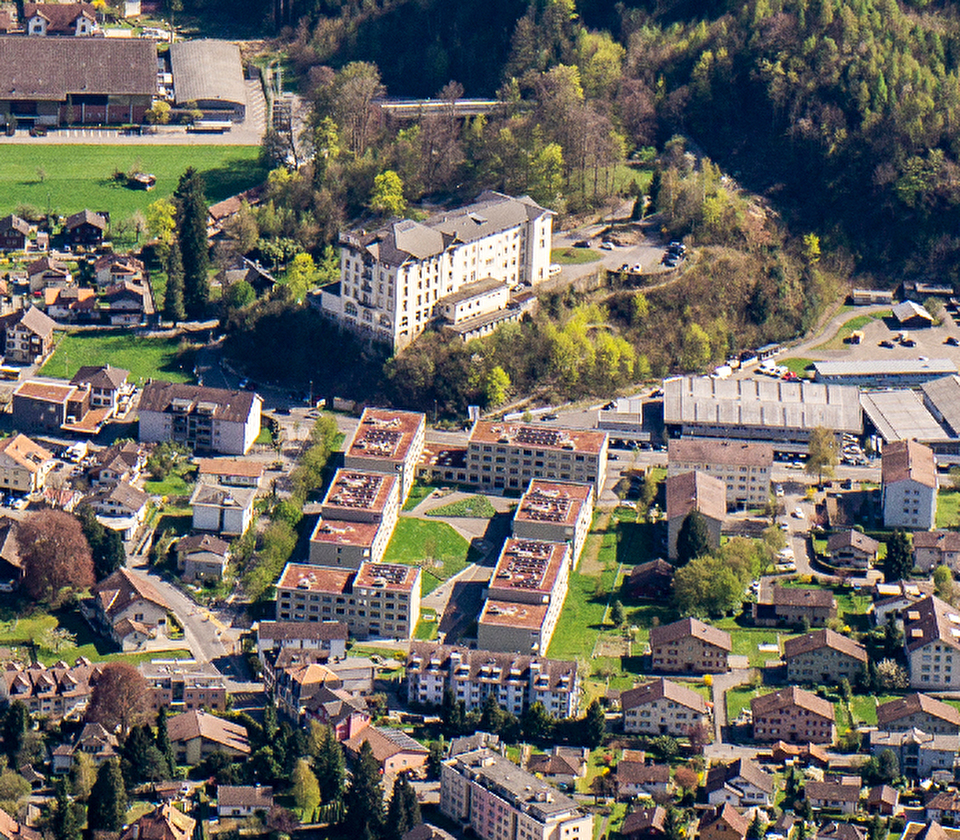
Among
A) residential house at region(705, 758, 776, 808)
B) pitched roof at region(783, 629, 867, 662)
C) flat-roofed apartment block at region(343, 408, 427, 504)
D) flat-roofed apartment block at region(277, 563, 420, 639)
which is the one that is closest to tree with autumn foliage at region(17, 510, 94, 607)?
flat-roofed apartment block at region(277, 563, 420, 639)

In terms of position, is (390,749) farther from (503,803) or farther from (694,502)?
(694,502)

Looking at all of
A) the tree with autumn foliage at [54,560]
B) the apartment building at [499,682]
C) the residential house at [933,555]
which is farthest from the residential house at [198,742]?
the residential house at [933,555]

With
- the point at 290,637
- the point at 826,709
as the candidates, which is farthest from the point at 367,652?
the point at 826,709

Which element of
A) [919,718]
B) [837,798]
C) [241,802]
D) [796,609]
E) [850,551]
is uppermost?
[850,551]

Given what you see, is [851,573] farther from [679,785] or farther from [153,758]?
[153,758]

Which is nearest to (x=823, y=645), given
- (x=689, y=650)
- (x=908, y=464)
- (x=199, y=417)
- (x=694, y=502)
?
(x=689, y=650)

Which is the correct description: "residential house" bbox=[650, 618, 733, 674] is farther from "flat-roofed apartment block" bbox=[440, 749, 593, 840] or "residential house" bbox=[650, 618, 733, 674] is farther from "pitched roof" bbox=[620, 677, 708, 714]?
"flat-roofed apartment block" bbox=[440, 749, 593, 840]
